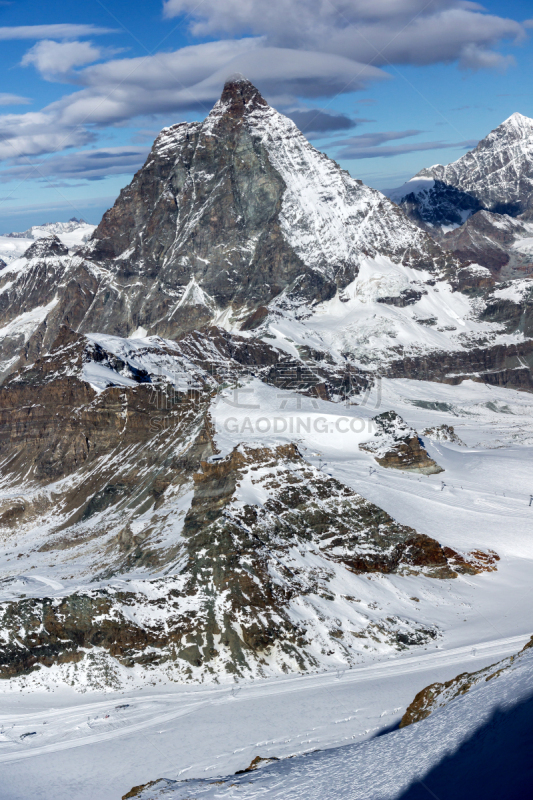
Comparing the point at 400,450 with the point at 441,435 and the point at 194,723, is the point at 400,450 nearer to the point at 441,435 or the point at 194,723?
the point at 441,435

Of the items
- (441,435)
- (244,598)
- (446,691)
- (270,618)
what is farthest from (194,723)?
(441,435)

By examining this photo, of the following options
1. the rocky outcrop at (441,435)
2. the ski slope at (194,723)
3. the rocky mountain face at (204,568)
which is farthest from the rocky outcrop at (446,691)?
the rocky outcrop at (441,435)

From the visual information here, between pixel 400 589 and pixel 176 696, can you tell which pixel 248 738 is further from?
pixel 400 589

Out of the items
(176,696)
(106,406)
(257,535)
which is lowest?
(176,696)

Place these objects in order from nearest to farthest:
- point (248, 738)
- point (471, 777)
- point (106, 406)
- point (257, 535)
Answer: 1. point (471, 777)
2. point (248, 738)
3. point (257, 535)
4. point (106, 406)

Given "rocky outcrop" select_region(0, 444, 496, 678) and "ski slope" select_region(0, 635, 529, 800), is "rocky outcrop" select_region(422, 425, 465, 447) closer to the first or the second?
"rocky outcrop" select_region(0, 444, 496, 678)

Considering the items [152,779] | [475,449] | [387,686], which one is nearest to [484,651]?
[387,686]

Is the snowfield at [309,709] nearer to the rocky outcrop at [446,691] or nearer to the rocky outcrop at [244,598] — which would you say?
the rocky outcrop at [244,598]

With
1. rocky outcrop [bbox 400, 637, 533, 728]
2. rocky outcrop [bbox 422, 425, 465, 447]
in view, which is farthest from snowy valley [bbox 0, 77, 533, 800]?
rocky outcrop [bbox 422, 425, 465, 447]

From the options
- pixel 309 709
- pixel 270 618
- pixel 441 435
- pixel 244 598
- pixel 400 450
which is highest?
pixel 400 450
